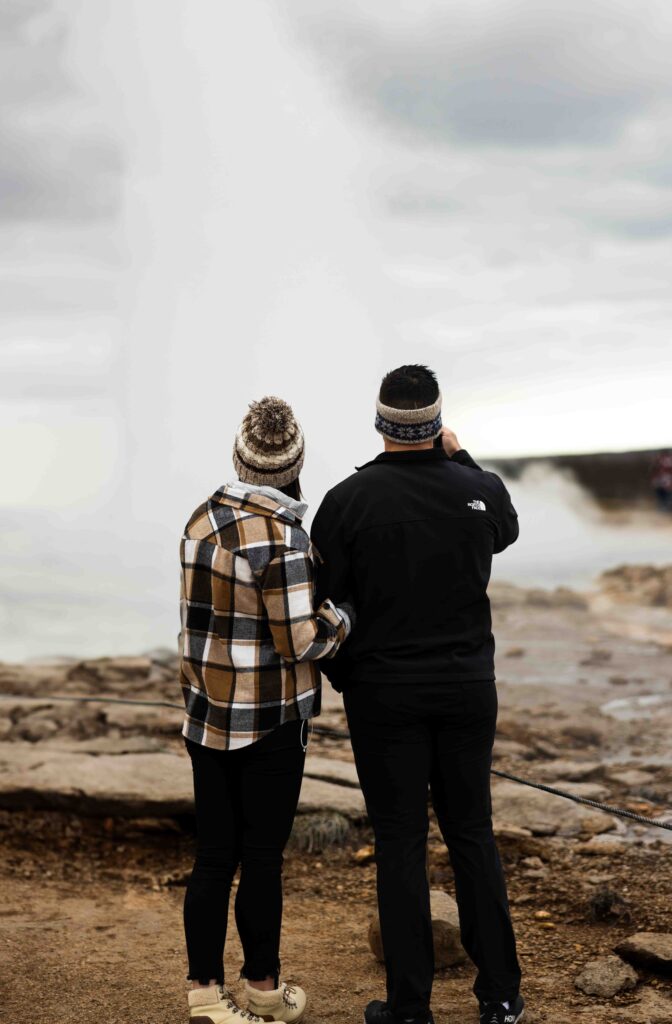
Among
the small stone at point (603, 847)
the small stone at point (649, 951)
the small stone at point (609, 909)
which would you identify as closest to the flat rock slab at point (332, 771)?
the small stone at point (603, 847)

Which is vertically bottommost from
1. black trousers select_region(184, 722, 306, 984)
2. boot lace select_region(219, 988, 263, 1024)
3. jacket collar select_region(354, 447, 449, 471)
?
boot lace select_region(219, 988, 263, 1024)

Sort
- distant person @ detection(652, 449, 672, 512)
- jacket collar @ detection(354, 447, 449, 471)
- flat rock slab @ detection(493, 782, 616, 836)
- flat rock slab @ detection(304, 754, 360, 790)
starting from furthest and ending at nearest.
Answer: distant person @ detection(652, 449, 672, 512), flat rock slab @ detection(304, 754, 360, 790), flat rock slab @ detection(493, 782, 616, 836), jacket collar @ detection(354, 447, 449, 471)

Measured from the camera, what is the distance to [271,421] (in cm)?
316

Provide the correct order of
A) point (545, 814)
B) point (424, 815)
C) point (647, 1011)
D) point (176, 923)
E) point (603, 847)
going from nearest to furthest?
point (424, 815), point (647, 1011), point (176, 923), point (603, 847), point (545, 814)

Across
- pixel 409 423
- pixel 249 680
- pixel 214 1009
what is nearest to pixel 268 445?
pixel 409 423

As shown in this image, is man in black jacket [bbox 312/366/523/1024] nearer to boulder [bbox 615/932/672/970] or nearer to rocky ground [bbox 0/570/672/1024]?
rocky ground [bbox 0/570/672/1024]

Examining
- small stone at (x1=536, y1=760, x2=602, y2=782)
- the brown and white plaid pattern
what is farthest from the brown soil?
small stone at (x1=536, y1=760, x2=602, y2=782)

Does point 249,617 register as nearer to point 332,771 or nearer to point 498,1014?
point 498,1014

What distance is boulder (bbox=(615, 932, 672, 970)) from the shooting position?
3.90m

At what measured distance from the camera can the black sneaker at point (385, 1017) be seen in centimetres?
319

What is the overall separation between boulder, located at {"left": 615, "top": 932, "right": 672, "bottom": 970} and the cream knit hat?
81.1 inches

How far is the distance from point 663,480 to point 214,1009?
19.5m

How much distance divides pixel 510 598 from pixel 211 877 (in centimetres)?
Result: 1280

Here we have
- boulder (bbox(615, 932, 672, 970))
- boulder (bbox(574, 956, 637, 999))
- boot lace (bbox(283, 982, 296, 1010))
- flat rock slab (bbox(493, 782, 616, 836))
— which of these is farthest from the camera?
flat rock slab (bbox(493, 782, 616, 836))
